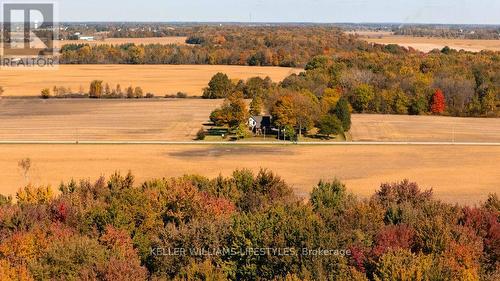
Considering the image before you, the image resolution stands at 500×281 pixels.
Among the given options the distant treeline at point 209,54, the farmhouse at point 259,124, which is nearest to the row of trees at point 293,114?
the farmhouse at point 259,124

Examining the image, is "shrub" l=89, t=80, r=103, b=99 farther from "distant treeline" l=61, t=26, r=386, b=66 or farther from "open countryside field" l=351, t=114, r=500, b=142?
"distant treeline" l=61, t=26, r=386, b=66

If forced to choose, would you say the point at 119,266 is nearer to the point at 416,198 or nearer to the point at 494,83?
the point at 416,198

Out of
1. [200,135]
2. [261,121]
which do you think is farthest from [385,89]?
[200,135]

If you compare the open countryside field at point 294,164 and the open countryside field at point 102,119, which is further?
the open countryside field at point 102,119

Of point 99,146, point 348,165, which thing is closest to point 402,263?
point 348,165

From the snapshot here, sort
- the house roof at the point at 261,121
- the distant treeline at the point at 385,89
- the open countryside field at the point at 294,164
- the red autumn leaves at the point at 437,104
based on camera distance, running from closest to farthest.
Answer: the open countryside field at the point at 294,164, the house roof at the point at 261,121, the distant treeline at the point at 385,89, the red autumn leaves at the point at 437,104

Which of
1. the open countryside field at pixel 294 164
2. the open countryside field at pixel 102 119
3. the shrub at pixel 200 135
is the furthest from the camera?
the open countryside field at pixel 102 119

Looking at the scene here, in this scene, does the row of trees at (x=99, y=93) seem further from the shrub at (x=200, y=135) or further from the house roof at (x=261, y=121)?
the shrub at (x=200, y=135)
